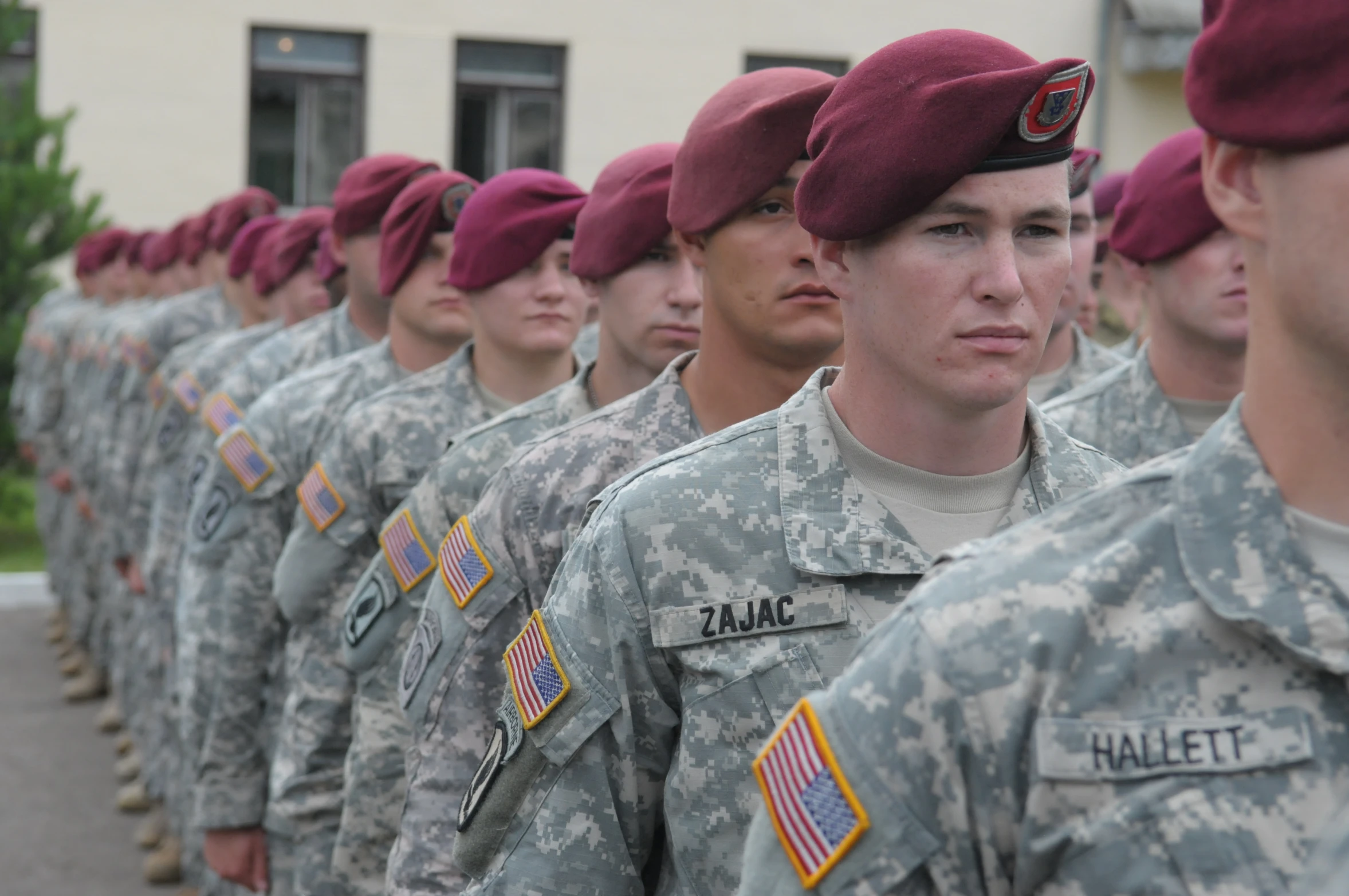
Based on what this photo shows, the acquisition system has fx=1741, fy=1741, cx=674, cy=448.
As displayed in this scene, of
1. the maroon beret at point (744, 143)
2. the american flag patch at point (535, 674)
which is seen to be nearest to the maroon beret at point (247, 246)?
the maroon beret at point (744, 143)

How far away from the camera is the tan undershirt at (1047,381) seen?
5039 mm

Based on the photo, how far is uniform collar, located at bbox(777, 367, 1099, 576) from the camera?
199cm

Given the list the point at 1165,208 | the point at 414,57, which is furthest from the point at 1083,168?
the point at 414,57

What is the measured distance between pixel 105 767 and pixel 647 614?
23.3 ft

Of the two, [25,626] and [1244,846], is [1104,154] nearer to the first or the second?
[25,626]

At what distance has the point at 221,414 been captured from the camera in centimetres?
582

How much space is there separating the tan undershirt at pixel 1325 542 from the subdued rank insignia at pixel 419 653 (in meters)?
1.78

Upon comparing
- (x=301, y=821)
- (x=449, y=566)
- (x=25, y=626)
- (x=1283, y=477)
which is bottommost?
(x=25, y=626)

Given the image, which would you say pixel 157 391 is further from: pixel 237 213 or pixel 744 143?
pixel 744 143

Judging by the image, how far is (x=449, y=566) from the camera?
2898mm

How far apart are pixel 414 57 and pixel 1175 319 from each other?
40.6 feet

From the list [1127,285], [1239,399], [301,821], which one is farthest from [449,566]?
[1127,285]

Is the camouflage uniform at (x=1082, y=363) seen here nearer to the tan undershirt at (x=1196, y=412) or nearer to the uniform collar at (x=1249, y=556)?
the tan undershirt at (x=1196, y=412)

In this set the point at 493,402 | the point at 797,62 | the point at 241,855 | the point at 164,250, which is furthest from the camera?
the point at 797,62
